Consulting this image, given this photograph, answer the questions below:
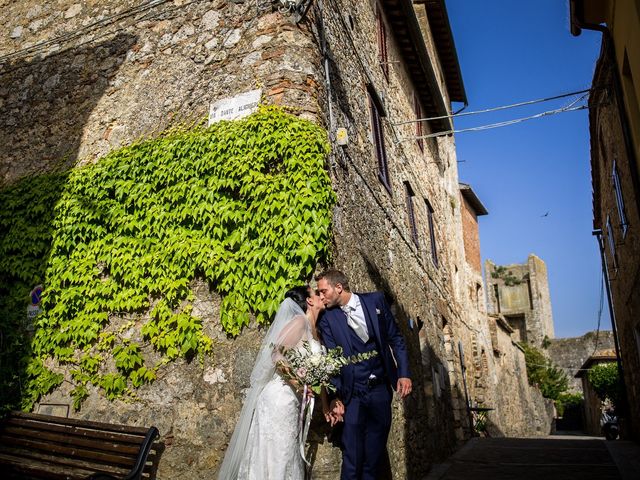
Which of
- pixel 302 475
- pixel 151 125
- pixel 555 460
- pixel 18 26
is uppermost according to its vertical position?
pixel 18 26

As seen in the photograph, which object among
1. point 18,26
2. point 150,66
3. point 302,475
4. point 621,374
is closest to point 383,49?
point 150,66

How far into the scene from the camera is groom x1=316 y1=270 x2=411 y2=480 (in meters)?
3.80

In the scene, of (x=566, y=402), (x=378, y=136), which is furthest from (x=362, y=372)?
(x=566, y=402)

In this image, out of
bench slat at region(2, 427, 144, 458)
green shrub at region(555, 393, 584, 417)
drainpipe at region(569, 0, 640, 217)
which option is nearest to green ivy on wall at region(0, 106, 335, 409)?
bench slat at region(2, 427, 144, 458)

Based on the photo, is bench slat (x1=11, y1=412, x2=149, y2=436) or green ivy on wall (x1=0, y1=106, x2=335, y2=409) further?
green ivy on wall (x1=0, y1=106, x2=335, y2=409)

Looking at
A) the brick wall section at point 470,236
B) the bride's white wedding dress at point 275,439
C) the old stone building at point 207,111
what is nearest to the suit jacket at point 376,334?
the bride's white wedding dress at point 275,439

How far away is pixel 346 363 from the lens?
379 centimetres

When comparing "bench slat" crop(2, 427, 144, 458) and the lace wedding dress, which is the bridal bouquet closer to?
the lace wedding dress

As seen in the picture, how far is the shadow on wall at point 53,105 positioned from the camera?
6.38 meters

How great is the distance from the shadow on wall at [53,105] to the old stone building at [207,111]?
2 centimetres

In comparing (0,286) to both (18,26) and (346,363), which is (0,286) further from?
(346,363)

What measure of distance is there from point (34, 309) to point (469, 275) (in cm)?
1455

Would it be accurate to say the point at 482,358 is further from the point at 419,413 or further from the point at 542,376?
the point at 542,376

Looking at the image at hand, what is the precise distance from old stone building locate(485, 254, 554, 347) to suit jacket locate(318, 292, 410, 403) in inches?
1555
